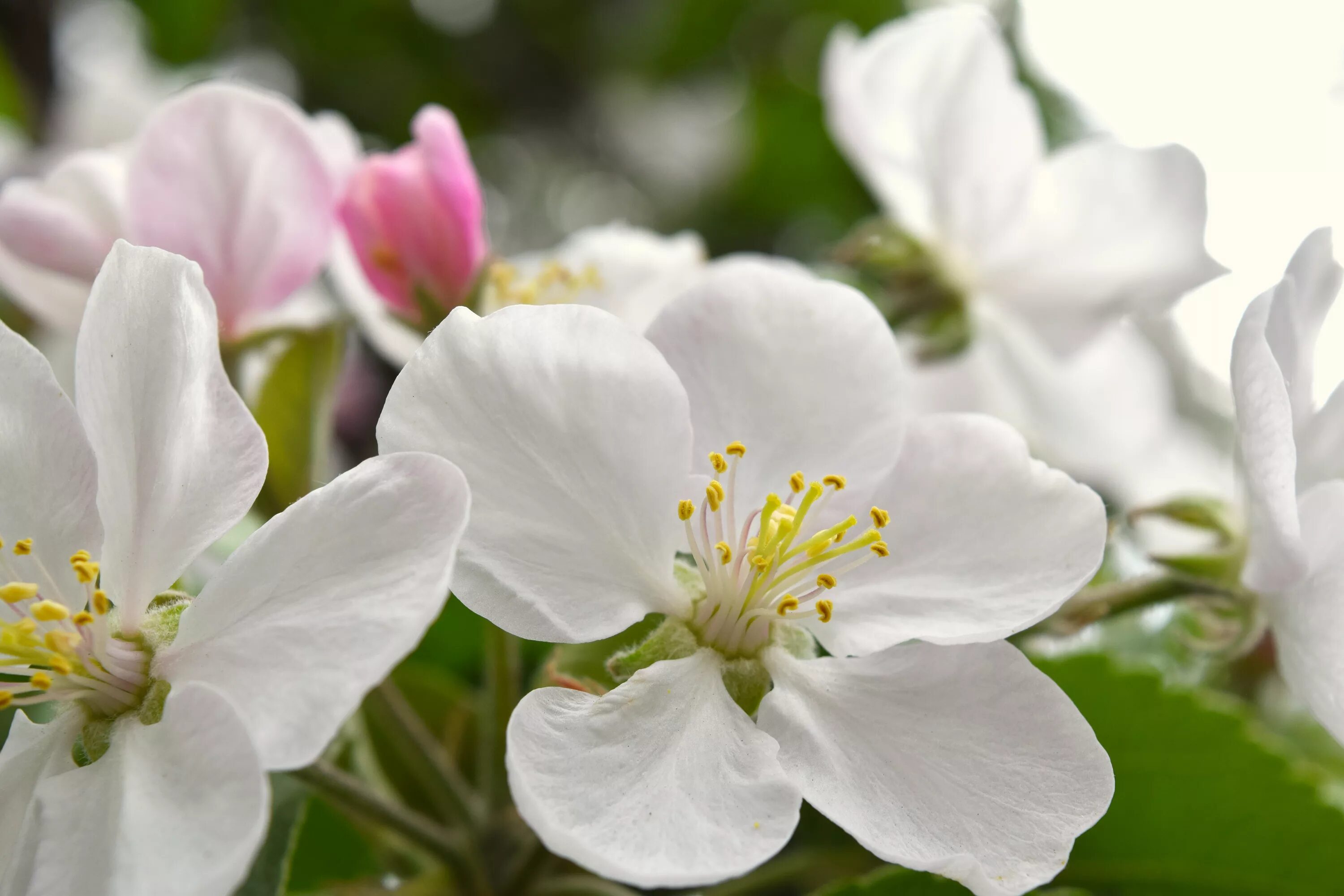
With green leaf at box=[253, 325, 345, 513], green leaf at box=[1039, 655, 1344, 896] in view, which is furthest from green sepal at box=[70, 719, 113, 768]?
green leaf at box=[1039, 655, 1344, 896]

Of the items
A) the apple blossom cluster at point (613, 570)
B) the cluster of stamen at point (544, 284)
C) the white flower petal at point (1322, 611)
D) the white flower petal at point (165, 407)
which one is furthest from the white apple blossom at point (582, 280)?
the white flower petal at point (1322, 611)

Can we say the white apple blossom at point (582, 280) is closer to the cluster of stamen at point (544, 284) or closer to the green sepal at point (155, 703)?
the cluster of stamen at point (544, 284)

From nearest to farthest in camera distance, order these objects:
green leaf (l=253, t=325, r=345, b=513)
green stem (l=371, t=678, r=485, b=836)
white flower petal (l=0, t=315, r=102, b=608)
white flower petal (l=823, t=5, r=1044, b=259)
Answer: white flower petal (l=0, t=315, r=102, b=608)
green stem (l=371, t=678, r=485, b=836)
green leaf (l=253, t=325, r=345, b=513)
white flower petal (l=823, t=5, r=1044, b=259)

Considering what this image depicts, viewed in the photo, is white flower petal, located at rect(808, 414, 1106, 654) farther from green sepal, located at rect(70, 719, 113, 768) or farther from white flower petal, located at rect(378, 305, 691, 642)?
green sepal, located at rect(70, 719, 113, 768)

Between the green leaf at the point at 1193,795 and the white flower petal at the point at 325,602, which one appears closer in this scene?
the white flower petal at the point at 325,602

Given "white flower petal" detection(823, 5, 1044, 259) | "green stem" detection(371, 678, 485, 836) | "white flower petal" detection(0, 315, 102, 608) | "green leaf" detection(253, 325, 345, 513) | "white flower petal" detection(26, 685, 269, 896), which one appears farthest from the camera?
"white flower petal" detection(823, 5, 1044, 259)

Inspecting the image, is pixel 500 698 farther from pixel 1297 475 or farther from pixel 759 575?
pixel 1297 475
